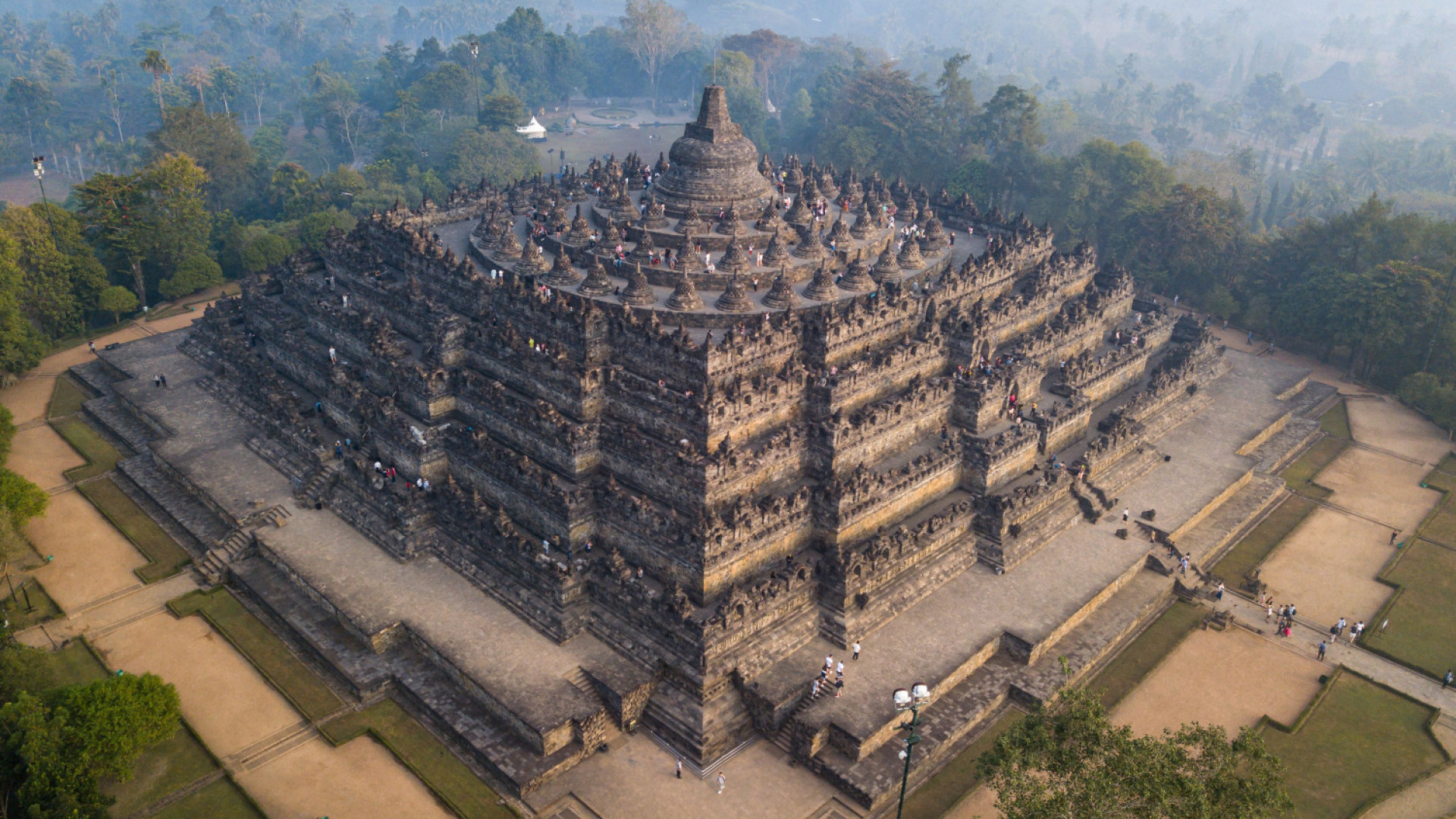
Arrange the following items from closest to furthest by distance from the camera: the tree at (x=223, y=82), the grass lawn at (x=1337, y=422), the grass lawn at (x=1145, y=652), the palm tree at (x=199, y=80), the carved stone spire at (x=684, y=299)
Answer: the grass lawn at (x=1145, y=652), the carved stone spire at (x=684, y=299), the grass lawn at (x=1337, y=422), the palm tree at (x=199, y=80), the tree at (x=223, y=82)

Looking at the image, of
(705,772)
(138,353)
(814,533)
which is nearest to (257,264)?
(138,353)

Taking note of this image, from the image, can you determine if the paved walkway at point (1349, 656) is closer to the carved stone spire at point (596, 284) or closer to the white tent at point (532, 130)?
the carved stone spire at point (596, 284)

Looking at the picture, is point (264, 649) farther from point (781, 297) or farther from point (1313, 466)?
point (1313, 466)

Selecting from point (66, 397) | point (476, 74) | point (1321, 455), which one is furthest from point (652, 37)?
point (1321, 455)

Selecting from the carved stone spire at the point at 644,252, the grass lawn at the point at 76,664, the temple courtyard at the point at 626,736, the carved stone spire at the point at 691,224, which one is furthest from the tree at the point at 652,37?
the grass lawn at the point at 76,664

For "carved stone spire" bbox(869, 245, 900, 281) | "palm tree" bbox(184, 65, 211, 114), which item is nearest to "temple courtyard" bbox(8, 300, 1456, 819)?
"carved stone spire" bbox(869, 245, 900, 281)

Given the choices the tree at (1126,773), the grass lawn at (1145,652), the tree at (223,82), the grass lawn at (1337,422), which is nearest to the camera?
the tree at (1126,773)

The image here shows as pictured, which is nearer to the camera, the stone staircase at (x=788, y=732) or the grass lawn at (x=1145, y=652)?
the stone staircase at (x=788, y=732)
